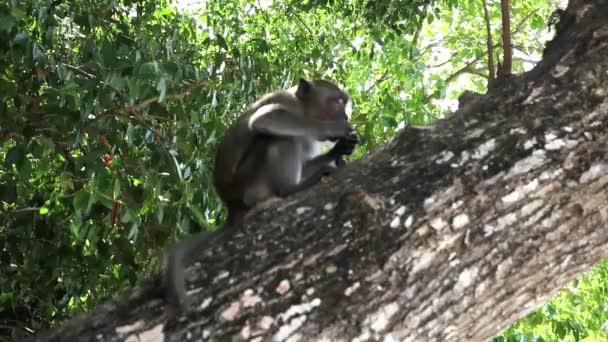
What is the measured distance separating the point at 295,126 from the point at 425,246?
6.65 feet

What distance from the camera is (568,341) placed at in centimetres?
625

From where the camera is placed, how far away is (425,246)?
229 cm

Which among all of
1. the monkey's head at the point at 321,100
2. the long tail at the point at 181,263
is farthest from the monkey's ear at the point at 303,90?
the long tail at the point at 181,263

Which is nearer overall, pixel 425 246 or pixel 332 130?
pixel 425 246

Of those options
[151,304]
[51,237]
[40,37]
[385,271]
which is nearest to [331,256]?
[385,271]

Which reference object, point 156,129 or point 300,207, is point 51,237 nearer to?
point 156,129

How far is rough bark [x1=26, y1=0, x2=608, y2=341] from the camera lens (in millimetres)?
2186

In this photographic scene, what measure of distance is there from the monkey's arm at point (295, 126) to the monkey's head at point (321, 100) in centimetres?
42

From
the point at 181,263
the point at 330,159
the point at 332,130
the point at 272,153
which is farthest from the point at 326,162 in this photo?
the point at 181,263

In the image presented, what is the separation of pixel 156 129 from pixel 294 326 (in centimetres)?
262

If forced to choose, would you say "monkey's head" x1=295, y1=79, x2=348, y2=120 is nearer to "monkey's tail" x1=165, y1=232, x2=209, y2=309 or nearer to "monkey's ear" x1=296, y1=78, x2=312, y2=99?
"monkey's ear" x1=296, y1=78, x2=312, y2=99

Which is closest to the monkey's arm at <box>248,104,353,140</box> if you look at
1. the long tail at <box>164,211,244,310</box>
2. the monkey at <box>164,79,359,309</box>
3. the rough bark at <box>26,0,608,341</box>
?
the monkey at <box>164,79,359,309</box>

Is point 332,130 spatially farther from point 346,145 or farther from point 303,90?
point 303,90

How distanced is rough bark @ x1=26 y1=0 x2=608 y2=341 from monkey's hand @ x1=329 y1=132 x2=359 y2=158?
1.34 metres
